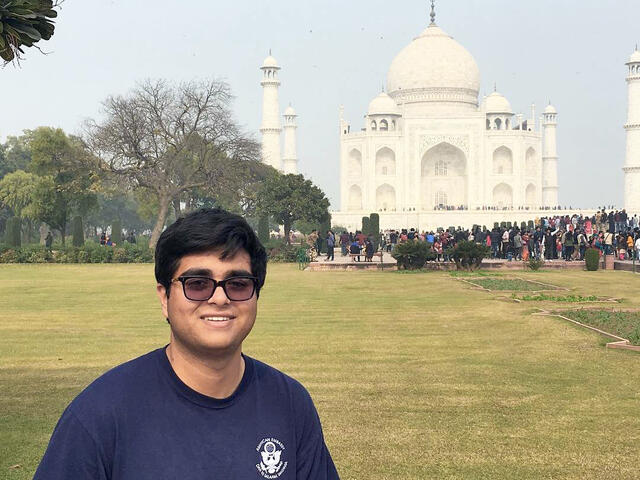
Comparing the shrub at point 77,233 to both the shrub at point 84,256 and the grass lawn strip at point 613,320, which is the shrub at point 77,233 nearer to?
the shrub at point 84,256

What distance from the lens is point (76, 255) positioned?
32062mm

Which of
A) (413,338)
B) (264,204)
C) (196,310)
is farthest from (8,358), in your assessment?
(264,204)

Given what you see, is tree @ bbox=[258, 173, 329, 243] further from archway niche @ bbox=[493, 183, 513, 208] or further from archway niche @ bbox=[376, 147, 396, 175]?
archway niche @ bbox=[493, 183, 513, 208]

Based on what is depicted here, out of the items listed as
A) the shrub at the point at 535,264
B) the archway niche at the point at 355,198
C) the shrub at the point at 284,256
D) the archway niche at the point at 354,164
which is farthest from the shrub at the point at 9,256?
the archway niche at the point at 354,164

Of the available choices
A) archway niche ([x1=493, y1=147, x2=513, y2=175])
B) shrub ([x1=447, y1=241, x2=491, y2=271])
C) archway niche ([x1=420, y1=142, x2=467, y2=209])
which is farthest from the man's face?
archway niche ([x1=493, y1=147, x2=513, y2=175])

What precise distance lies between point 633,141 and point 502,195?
11.2 metres

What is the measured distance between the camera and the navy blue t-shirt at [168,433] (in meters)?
2.24

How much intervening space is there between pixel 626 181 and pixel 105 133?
129 feet

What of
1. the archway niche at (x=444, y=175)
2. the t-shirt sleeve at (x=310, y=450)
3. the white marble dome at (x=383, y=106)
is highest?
the white marble dome at (x=383, y=106)

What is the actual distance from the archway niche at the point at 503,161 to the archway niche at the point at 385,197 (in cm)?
784

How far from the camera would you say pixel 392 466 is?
550 centimetres

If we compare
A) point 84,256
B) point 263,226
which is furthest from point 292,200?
point 84,256

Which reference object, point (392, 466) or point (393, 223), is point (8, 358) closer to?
point (392, 466)

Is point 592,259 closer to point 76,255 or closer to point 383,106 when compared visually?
point 76,255
